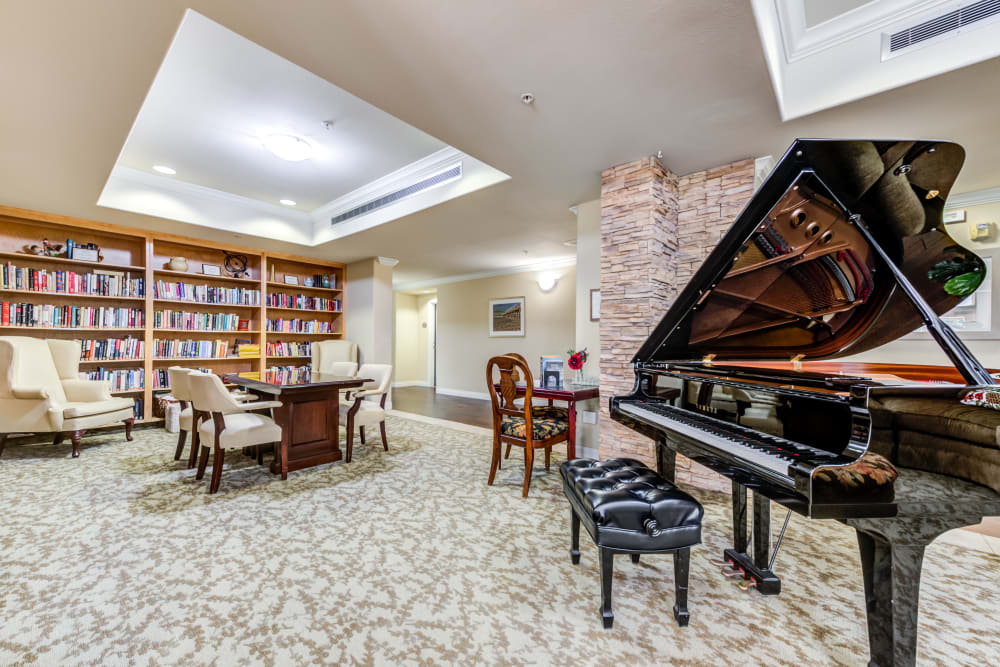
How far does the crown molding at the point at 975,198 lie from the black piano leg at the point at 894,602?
3.79 metres

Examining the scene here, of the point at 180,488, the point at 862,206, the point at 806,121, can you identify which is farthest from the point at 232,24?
the point at 806,121

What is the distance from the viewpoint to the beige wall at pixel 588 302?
11.6ft

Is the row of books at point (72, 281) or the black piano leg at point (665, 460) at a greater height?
the row of books at point (72, 281)

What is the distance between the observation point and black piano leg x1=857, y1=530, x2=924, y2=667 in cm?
100

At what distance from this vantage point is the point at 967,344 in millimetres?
3322

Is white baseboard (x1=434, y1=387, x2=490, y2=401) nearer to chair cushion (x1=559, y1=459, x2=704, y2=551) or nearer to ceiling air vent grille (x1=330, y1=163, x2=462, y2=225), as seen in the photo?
ceiling air vent grille (x1=330, y1=163, x2=462, y2=225)

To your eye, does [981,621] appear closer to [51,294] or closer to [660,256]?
[660,256]

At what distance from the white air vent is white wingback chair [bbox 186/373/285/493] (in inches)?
168

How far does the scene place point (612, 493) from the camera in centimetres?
148

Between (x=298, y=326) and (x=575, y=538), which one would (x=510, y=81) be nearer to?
(x=575, y=538)

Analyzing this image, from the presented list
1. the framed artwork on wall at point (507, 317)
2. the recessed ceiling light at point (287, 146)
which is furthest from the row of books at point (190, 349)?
the framed artwork on wall at point (507, 317)

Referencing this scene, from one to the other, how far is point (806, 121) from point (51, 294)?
22.8ft

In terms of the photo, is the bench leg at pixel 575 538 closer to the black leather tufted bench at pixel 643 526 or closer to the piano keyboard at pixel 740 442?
the black leather tufted bench at pixel 643 526

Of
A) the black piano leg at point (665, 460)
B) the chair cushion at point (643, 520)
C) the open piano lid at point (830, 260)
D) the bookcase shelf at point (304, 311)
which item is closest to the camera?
the open piano lid at point (830, 260)
